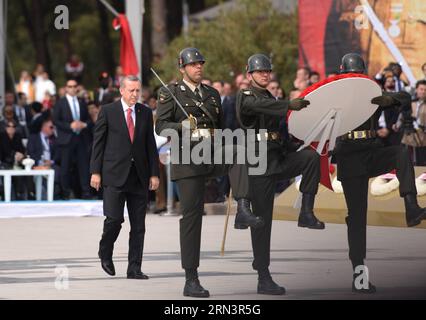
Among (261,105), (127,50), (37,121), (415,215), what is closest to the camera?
(261,105)

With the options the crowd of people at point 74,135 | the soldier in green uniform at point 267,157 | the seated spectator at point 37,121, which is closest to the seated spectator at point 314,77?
the crowd of people at point 74,135

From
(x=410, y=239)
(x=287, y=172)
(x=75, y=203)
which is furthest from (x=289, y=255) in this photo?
(x=75, y=203)

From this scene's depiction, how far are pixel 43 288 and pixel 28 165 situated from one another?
35.0ft

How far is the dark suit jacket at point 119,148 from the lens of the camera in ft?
47.0

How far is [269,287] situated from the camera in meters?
12.9

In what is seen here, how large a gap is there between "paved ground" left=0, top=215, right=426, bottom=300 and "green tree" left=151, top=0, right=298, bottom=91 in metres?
9.97

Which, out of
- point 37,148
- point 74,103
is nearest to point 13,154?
point 37,148

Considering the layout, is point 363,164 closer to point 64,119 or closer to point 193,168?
point 193,168

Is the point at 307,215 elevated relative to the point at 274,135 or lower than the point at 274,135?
lower

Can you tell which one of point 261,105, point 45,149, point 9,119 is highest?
point 261,105

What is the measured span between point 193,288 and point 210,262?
342cm

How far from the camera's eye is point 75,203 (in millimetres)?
23391

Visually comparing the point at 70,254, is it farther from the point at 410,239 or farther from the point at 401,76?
the point at 401,76
